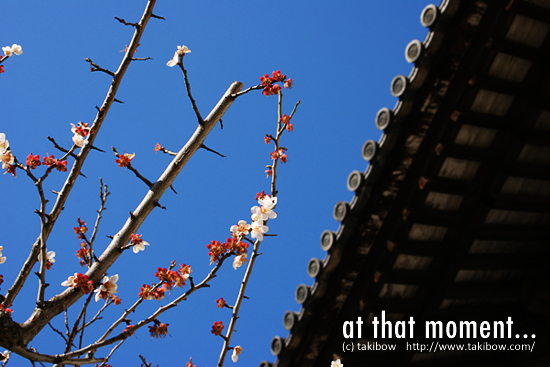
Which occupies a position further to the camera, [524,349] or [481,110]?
[524,349]

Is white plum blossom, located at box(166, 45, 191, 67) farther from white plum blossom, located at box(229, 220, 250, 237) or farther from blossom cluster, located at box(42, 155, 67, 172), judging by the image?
white plum blossom, located at box(229, 220, 250, 237)

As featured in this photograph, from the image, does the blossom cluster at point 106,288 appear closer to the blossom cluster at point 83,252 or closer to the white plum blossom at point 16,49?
the blossom cluster at point 83,252

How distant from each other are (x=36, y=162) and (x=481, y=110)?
15.0 feet

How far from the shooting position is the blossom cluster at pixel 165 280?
3.83 m

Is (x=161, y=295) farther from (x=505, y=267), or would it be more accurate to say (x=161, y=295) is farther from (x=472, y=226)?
(x=505, y=267)

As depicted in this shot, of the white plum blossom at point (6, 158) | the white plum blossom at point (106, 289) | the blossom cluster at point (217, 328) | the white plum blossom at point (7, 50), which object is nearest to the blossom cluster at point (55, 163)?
the white plum blossom at point (6, 158)

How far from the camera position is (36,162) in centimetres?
370

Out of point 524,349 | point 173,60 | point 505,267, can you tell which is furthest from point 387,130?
point 524,349

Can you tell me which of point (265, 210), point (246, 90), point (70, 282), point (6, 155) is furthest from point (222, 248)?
point (6, 155)

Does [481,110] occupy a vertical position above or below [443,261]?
above

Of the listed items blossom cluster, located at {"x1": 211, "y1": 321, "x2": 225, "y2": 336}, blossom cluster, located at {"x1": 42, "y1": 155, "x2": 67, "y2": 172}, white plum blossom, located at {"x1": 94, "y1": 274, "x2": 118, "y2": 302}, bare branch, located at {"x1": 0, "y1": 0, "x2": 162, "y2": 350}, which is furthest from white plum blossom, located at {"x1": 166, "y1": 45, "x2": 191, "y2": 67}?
blossom cluster, located at {"x1": 211, "y1": 321, "x2": 225, "y2": 336}

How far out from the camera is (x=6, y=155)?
3.61 meters

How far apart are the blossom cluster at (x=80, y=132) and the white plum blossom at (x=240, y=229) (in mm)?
1750

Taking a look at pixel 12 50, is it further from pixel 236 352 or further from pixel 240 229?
pixel 236 352
